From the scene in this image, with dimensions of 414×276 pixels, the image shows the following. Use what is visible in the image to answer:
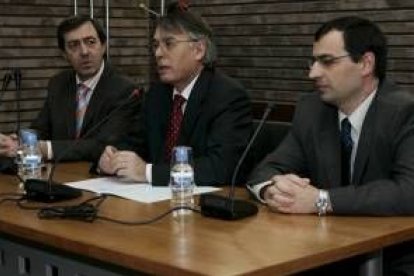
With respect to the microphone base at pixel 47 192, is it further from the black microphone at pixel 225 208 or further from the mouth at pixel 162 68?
the mouth at pixel 162 68

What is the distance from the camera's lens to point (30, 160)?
10.7ft

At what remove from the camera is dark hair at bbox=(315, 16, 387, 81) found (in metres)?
2.85

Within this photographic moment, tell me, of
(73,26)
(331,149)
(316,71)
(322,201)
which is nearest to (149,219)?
(322,201)

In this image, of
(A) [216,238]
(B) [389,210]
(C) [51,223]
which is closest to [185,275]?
(A) [216,238]

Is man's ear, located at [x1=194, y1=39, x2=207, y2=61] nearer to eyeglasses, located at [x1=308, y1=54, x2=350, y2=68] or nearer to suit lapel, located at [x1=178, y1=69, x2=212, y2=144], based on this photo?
suit lapel, located at [x1=178, y1=69, x2=212, y2=144]

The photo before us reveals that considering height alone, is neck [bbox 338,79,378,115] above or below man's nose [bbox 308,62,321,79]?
below

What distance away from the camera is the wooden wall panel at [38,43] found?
5.17 meters

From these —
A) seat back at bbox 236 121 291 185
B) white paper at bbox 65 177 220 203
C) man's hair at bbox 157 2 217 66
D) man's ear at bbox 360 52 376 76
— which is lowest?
white paper at bbox 65 177 220 203

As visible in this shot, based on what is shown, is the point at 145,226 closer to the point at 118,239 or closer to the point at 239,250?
the point at 118,239

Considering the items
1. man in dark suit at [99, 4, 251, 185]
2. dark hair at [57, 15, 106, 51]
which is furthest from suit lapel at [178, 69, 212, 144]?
dark hair at [57, 15, 106, 51]

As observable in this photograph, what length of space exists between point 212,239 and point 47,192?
0.85m

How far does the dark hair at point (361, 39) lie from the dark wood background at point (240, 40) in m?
1.25

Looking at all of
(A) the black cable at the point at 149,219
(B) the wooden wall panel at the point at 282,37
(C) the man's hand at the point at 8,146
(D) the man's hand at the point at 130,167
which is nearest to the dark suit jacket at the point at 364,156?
(A) the black cable at the point at 149,219

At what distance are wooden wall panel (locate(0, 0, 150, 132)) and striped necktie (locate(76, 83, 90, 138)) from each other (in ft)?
3.39
